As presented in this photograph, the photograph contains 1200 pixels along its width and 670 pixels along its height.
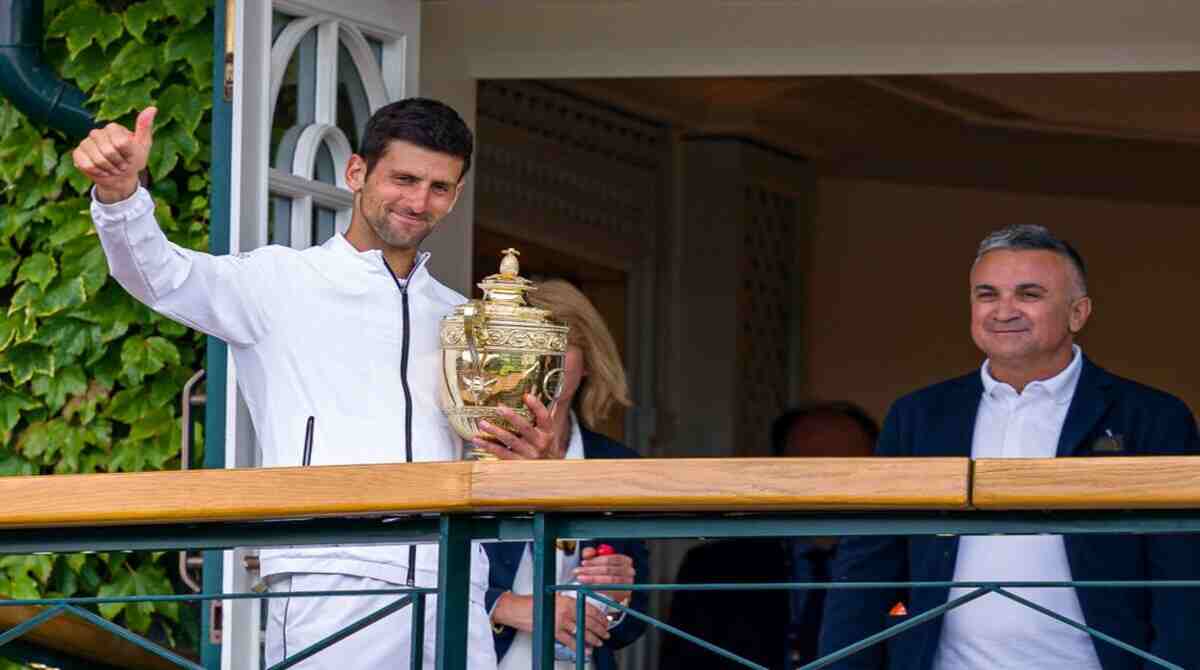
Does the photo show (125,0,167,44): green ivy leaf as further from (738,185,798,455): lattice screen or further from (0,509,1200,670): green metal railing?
(738,185,798,455): lattice screen

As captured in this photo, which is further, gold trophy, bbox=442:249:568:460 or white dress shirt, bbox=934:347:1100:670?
white dress shirt, bbox=934:347:1100:670

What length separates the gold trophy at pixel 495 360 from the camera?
332 centimetres

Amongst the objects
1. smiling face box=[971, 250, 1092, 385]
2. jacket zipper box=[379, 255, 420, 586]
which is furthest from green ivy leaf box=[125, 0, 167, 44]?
smiling face box=[971, 250, 1092, 385]

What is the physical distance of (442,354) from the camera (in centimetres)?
345

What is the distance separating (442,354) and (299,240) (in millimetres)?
1179

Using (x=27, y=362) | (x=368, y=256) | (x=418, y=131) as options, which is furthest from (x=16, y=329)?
(x=418, y=131)

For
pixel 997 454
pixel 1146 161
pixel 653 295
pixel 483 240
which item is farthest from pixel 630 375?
pixel 997 454

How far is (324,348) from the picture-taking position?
3557 millimetres

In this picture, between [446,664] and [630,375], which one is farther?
[630,375]

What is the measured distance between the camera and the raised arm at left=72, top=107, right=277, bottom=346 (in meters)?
3.27

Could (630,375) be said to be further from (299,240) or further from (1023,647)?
(1023,647)

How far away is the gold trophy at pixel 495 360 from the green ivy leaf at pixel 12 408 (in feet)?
6.44

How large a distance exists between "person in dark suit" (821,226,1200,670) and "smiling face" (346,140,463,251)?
98 centimetres

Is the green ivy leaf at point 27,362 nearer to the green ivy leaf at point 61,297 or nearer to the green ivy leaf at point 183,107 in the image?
the green ivy leaf at point 61,297
